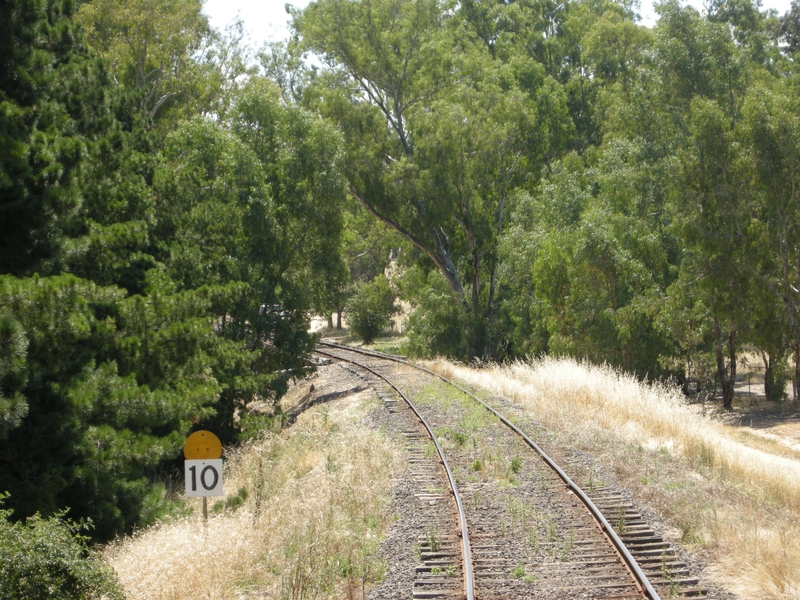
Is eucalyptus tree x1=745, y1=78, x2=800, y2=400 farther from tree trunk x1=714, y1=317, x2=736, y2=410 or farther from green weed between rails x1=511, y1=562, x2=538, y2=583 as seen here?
green weed between rails x1=511, y1=562, x2=538, y2=583

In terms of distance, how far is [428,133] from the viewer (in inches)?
1537

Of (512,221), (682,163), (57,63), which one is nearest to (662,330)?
(682,163)

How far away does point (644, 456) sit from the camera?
14227mm

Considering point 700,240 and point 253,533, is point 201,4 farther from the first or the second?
point 253,533

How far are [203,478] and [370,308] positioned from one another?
44.3m

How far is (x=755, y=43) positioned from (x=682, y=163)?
23455mm

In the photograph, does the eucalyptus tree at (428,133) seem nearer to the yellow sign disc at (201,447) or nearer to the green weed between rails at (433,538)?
the yellow sign disc at (201,447)

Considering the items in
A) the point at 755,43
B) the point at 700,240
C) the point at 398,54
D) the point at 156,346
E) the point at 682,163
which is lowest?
the point at 156,346

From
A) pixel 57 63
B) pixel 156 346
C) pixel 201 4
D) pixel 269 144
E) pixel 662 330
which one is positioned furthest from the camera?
pixel 201 4

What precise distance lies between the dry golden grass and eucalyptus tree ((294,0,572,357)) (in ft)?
82.5

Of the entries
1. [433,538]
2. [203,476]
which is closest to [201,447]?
[203,476]

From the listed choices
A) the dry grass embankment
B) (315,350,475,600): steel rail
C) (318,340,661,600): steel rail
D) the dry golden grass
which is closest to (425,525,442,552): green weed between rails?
(315,350,475,600): steel rail

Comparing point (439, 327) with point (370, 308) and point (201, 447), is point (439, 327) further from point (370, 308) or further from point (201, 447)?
point (201, 447)

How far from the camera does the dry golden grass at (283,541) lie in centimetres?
870
